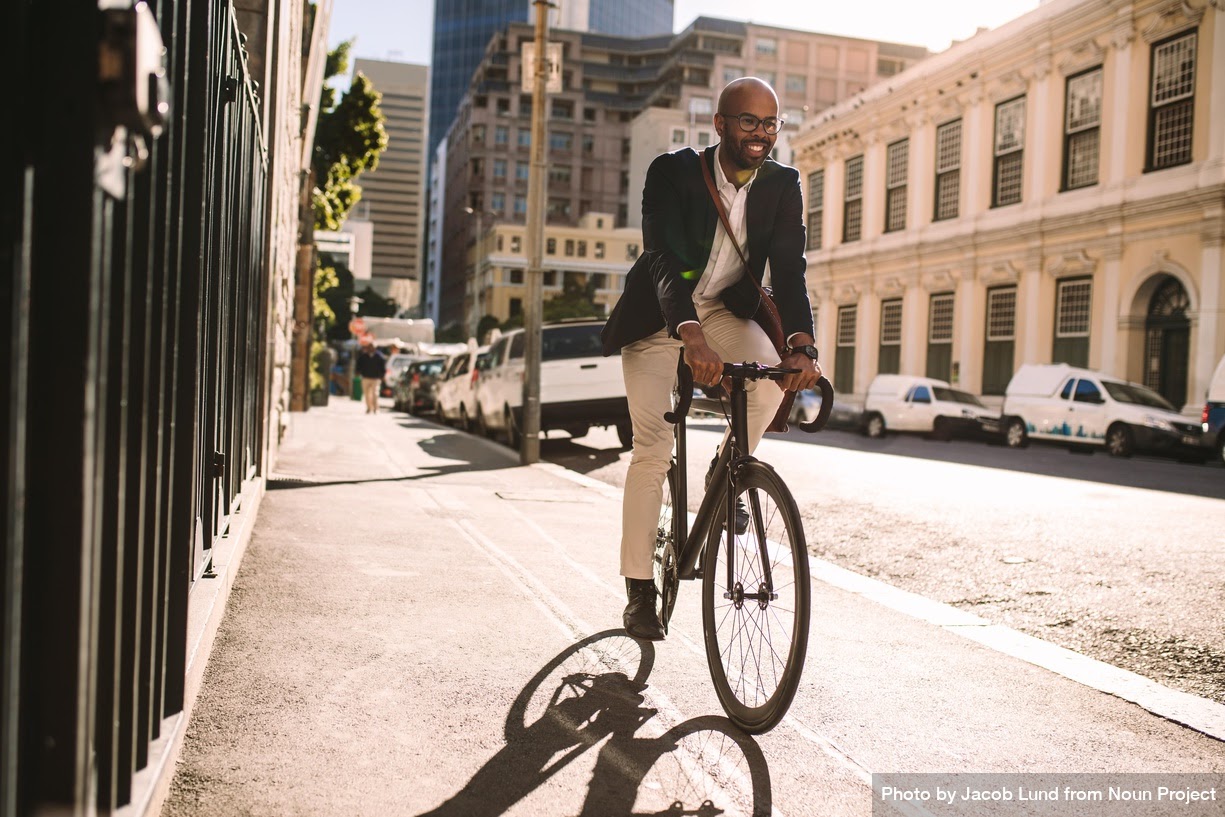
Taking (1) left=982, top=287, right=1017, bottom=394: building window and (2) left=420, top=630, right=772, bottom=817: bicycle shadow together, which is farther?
(1) left=982, top=287, right=1017, bottom=394: building window

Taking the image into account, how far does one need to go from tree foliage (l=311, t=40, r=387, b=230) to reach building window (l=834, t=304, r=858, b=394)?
19.0 m

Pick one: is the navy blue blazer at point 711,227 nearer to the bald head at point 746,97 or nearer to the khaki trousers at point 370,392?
the bald head at point 746,97

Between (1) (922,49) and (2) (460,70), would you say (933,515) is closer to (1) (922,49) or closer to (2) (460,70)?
(1) (922,49)

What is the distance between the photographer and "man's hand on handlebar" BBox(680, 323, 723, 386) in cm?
349

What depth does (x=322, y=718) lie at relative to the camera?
338 centimetres

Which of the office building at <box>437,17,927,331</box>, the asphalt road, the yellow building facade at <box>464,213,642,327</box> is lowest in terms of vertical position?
the asphalt road

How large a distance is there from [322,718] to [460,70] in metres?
198

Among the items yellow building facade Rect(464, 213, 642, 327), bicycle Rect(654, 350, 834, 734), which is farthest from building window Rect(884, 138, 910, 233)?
yellow building facade Rect(464, 213, 642, 327)

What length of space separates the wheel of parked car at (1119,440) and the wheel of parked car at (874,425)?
5988 millimetres

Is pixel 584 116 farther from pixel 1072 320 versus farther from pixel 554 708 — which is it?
pixel 554 708

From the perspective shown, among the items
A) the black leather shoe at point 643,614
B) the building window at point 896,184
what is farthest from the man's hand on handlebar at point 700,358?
the building window at point 896,184

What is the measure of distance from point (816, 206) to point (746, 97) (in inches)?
1562

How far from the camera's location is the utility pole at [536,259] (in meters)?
13.3

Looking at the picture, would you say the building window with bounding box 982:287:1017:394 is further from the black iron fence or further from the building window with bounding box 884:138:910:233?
the black iron fence
